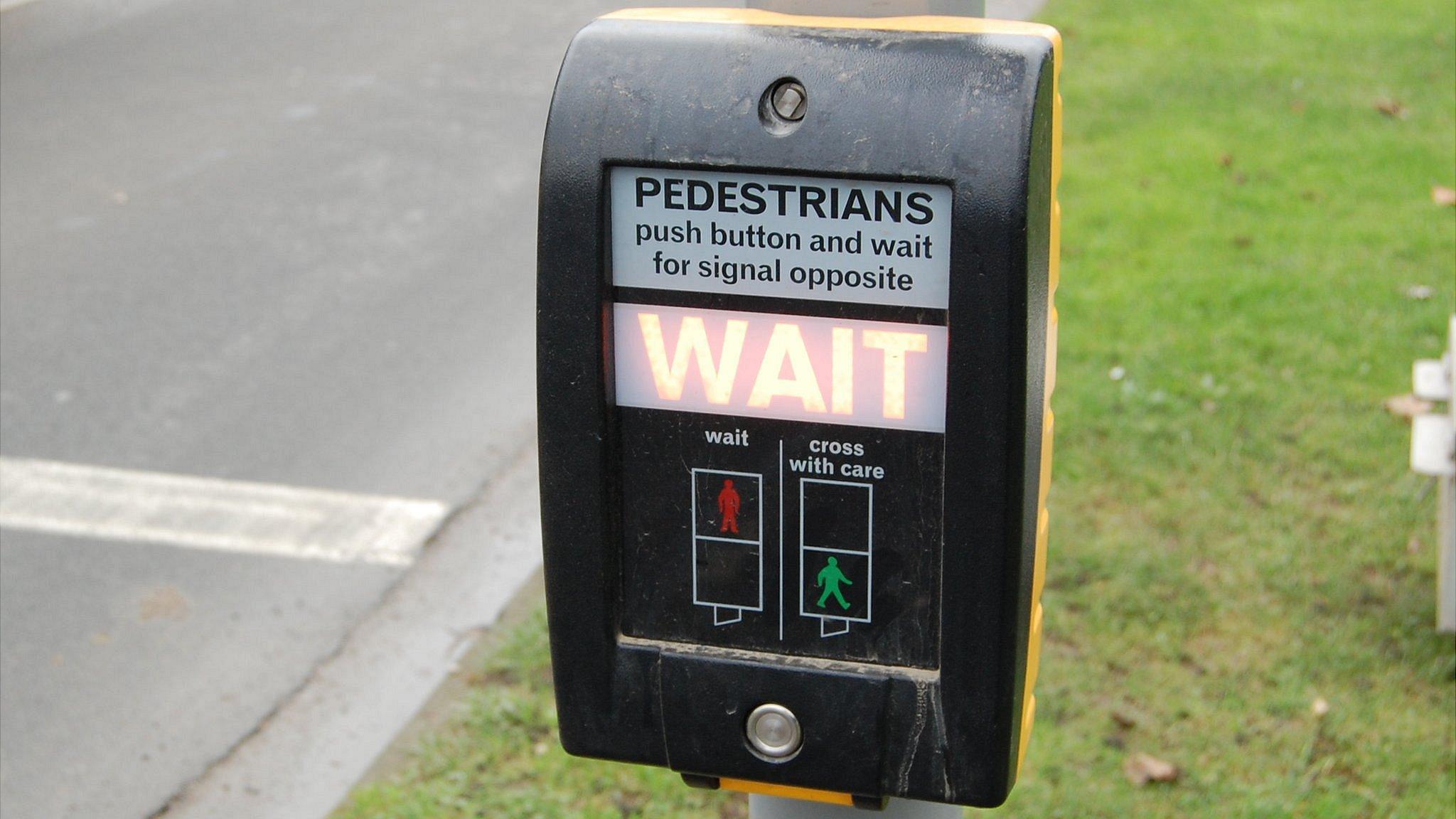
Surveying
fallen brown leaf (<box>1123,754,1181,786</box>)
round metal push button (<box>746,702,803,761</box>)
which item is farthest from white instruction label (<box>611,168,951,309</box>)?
fallen brown leaf (<box>1123,754,1181,786</box>)

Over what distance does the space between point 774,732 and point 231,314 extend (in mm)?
4423

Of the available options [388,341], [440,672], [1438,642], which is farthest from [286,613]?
[1438,642]

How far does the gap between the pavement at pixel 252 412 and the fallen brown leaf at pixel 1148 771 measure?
157 cm

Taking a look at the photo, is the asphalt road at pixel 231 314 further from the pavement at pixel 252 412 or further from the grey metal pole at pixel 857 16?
the grey metal pole at pixel 857 16

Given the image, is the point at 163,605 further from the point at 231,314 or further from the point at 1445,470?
the point at 1445,470

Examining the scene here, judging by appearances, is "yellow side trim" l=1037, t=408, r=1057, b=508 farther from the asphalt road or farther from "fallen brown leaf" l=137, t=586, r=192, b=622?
"fallen brown leaf" l=137, t=586, r=192, b=622

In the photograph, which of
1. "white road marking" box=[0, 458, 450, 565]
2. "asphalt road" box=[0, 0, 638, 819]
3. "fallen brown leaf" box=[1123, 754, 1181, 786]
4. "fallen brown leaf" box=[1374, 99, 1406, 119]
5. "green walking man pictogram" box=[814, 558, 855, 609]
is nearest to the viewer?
"green walking man pictogram" box=[814, 558, 855, 609]

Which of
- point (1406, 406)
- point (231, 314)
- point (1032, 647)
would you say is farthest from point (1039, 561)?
point (231, 314)

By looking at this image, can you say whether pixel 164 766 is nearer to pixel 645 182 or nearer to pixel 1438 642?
pixel 645 182

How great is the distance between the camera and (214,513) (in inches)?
174

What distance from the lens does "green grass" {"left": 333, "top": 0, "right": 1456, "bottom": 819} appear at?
3.10 m

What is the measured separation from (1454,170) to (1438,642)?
3341 millimetres

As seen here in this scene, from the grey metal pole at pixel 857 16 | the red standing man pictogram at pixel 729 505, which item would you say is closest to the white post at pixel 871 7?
the grey metal pole at pixel 857 16

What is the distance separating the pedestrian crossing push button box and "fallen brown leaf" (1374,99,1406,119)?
19.7 ft
